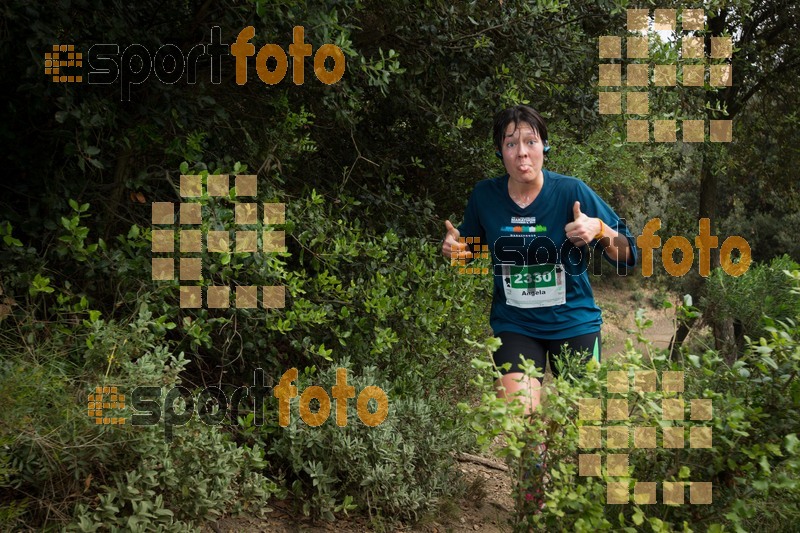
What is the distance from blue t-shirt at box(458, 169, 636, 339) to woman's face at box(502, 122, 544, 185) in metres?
0.15

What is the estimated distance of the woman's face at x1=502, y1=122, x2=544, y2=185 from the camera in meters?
4.02

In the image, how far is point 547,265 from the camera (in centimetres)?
405

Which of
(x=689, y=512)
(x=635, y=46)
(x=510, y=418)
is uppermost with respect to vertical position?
(x=635, y=46)

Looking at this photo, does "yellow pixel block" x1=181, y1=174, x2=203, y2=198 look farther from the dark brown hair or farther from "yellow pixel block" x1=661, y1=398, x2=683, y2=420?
"yellow pixel block" x1=661, y1=398, x2=683, y2=420

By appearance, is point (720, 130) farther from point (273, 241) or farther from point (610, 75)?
point (273, 241)

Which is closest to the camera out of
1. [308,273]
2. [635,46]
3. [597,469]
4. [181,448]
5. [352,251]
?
[597,469]

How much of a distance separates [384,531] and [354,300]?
1480 mm

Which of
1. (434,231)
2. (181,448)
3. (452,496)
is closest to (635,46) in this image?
(434,231)

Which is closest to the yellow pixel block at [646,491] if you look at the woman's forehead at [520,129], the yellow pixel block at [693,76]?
the woman's forehead at [520,129]

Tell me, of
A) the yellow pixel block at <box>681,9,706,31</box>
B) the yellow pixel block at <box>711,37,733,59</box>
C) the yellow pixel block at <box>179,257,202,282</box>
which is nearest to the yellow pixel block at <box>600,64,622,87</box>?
the yellow pixel block at <box>681,9,706,31</box>

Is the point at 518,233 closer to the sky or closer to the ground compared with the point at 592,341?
closer to the sky

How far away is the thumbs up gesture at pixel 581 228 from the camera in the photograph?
3.74 m

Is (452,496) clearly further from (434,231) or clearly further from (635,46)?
(635,46)

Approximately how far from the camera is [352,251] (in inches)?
195
